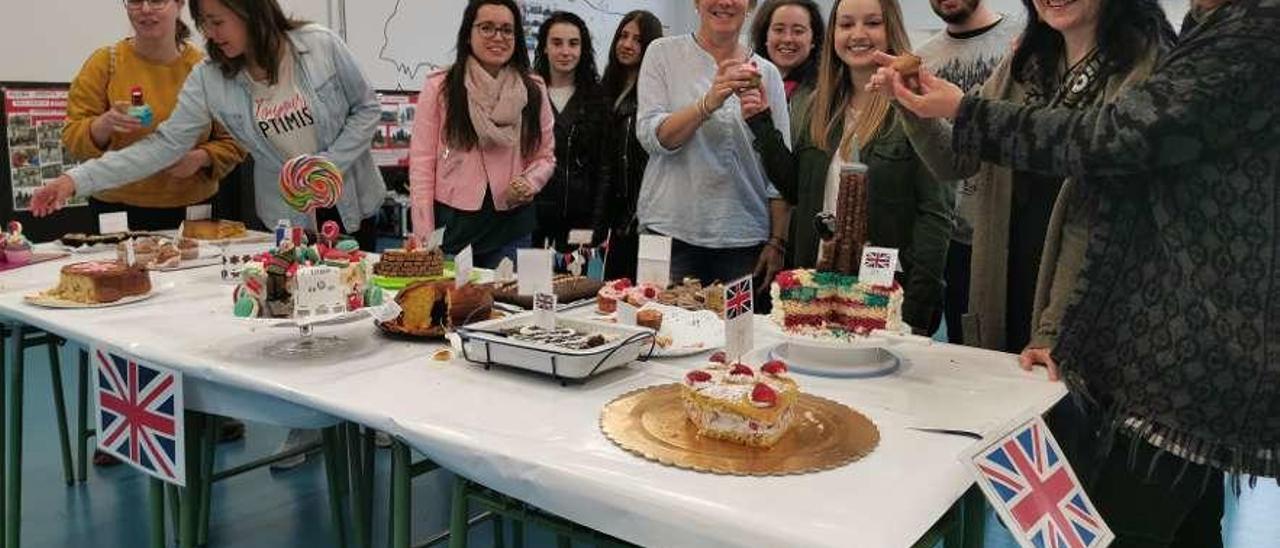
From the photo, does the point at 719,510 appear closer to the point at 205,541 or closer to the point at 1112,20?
the point at 1112,20

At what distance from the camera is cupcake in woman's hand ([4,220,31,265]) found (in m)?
2.47

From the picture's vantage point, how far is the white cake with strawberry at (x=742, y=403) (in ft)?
3.91

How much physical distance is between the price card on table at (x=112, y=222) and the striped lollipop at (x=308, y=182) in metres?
0.84

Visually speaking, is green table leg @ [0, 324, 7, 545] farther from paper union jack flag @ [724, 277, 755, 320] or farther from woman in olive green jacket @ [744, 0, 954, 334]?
woman in olive green jacket @ [744, 0, 954, 334]

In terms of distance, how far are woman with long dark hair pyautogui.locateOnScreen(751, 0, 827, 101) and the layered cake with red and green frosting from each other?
1641mm

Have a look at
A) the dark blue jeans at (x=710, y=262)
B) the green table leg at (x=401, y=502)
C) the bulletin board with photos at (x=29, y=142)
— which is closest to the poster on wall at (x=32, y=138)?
the bulletin board with photos at (x=29, y=142)

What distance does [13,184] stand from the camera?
4.32m

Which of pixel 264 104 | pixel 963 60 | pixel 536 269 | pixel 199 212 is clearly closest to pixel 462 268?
pixel 536 269

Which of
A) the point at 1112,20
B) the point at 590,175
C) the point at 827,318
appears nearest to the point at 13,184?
the point at 590,175

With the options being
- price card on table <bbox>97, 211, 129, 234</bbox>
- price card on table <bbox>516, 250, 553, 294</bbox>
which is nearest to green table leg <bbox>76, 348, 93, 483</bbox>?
price card on table <bbox>97, 211, 129, 234</bbox>

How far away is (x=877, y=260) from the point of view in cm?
149

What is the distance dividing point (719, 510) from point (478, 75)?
211cm

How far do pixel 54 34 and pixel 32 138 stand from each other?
49 cm

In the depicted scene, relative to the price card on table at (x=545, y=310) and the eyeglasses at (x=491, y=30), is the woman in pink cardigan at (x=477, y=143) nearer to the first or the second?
the eyeglasses at (x=491, y=30)
